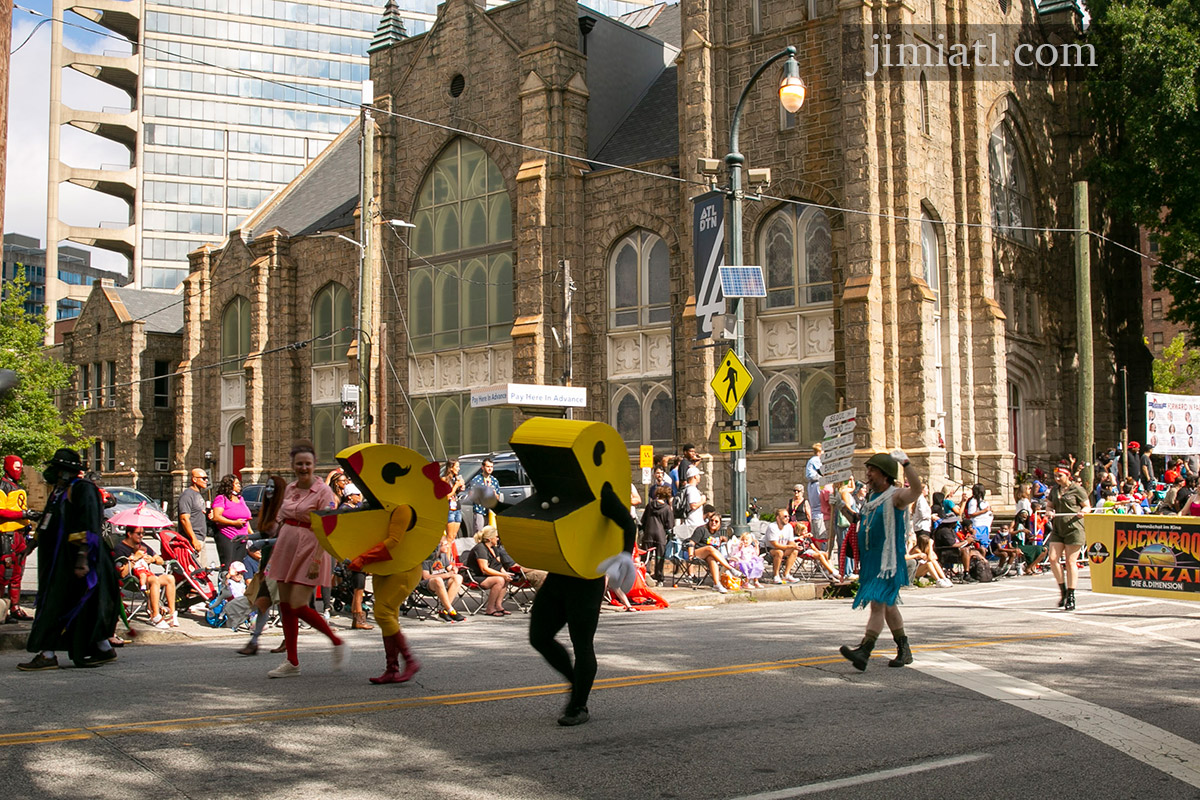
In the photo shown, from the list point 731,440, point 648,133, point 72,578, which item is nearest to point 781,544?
point 731,440

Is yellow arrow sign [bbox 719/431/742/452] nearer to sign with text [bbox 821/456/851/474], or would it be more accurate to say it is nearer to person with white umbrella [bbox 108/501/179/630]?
sign with text [bbox 821/456/851/474]

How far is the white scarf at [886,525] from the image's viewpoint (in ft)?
27.9

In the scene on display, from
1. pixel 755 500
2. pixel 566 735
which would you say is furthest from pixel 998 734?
pixel 755 500

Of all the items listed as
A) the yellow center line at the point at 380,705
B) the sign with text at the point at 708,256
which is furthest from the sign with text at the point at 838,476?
the yellow center line at the point at 380,705

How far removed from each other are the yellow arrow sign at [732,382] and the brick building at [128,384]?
34348 millimetres

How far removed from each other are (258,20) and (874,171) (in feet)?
243

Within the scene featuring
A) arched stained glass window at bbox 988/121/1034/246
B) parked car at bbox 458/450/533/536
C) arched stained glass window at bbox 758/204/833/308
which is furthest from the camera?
arched stained glass window at bbox 988/121/1034/246

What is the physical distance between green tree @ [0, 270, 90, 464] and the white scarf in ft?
108

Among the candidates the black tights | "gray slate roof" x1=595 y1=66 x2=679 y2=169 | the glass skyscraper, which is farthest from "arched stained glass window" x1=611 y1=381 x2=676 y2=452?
the glass skyscraper

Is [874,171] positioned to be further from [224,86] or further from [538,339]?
[224,86]

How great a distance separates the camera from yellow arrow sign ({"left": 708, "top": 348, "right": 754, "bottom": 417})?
686 inches

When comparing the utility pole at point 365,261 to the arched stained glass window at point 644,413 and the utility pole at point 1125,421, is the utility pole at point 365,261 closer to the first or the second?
the arched stained glass window at point 644,413

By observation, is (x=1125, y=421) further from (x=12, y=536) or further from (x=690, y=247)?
(x=12, y=536)

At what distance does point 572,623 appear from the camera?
6.81m
